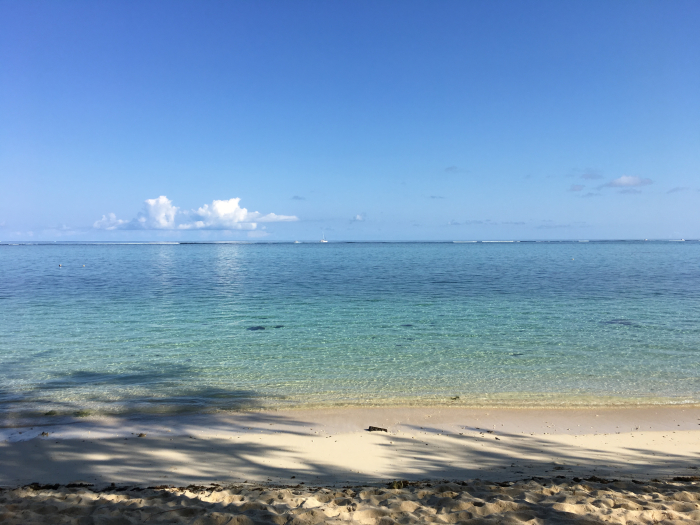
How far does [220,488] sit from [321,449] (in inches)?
95.0

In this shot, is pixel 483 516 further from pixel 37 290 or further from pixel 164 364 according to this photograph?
pixel 37 290

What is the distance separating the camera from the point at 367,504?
5.43 metres

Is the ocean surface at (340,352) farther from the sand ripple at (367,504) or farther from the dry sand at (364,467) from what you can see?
the sand ripple at (367,504)

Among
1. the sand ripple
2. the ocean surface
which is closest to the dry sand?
the sand ripple

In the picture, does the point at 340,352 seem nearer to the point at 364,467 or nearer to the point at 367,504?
the point at 364,467

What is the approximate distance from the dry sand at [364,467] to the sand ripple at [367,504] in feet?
0.08

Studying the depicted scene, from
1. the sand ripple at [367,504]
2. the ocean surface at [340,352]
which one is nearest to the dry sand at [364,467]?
the sand ripple at [367,504]

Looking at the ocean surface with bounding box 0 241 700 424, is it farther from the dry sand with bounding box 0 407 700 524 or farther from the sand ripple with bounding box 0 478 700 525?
the sand ripple with bounding box 0 478 700 525

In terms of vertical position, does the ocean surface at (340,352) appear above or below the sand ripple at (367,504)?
below

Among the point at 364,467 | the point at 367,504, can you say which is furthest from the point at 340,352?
the point at 367,504

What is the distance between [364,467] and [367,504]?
183cm

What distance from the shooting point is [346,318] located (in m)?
22.4

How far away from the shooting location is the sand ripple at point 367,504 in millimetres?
4969

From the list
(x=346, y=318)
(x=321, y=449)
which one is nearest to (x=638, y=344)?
(x=346, y=318)
